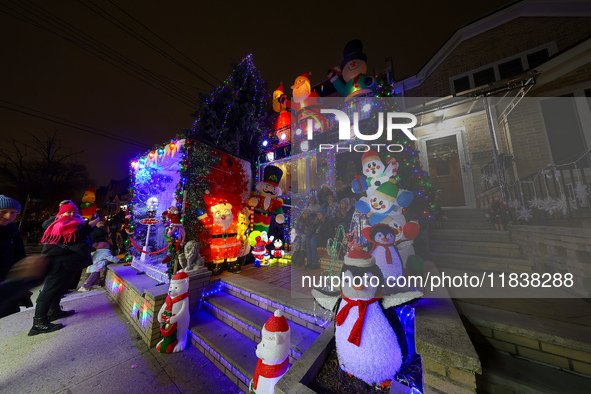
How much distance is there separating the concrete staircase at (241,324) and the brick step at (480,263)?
11.4 feet

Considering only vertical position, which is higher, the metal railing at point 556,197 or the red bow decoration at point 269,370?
the metal railing at point 556,197

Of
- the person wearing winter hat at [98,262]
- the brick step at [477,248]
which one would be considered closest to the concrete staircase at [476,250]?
the brick step at [477,248]

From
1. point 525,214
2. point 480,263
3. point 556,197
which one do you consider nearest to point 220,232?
point 480,263

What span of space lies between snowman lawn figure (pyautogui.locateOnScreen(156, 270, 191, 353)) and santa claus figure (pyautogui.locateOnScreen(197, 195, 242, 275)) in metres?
1.59

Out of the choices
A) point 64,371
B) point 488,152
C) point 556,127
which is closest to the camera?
point 64,371

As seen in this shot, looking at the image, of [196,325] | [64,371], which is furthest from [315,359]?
[64,371]

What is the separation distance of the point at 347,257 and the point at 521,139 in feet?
28.0

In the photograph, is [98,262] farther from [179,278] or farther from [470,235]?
A: [470,235]

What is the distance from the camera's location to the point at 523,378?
171 cm

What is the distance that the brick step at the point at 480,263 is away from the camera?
388cm

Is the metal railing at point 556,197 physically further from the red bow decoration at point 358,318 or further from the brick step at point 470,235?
the red bow decoration at point 358,318

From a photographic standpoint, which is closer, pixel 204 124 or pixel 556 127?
pixel 556 127

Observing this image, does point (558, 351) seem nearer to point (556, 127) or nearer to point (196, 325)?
point (196, 325)

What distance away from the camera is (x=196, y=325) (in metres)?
3.54
